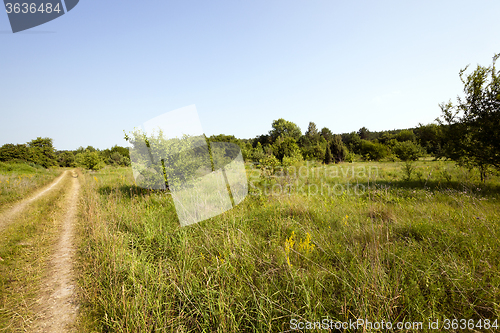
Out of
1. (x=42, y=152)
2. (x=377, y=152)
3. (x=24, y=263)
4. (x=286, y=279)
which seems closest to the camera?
(x=286, y=279)

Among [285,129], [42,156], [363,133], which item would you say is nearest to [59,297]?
[42,156]

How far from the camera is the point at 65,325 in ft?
7.91

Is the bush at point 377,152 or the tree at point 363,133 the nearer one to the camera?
the bush at point 377,152

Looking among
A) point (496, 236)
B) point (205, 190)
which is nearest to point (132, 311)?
point (205, 190)

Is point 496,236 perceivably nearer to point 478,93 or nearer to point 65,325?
point 65,325

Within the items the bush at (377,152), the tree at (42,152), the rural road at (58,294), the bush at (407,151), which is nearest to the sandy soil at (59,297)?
the rural road at (58,294)

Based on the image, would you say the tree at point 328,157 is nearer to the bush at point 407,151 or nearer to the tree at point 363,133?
the bush at point 407,151

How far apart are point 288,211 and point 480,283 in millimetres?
3558

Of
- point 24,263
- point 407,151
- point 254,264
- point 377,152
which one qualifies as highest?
point 24,263

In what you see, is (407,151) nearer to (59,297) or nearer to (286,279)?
(286,279)

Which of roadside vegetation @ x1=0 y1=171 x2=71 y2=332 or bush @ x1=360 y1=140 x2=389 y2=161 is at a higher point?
roadside vegetation @ x1=0 y1=171 x2=71 y2=332

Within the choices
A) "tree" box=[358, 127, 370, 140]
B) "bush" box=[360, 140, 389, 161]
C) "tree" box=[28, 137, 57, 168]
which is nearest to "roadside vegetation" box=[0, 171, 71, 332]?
"bush" box=[360, 140, 389, 161]

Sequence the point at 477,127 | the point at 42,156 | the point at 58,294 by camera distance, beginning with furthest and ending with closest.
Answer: the point at 42,156 < the point at 477,127 < the point at 58,294

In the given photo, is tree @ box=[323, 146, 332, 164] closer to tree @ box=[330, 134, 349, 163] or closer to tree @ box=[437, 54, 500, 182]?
tree @ box=[330, 134, 349, 163]
